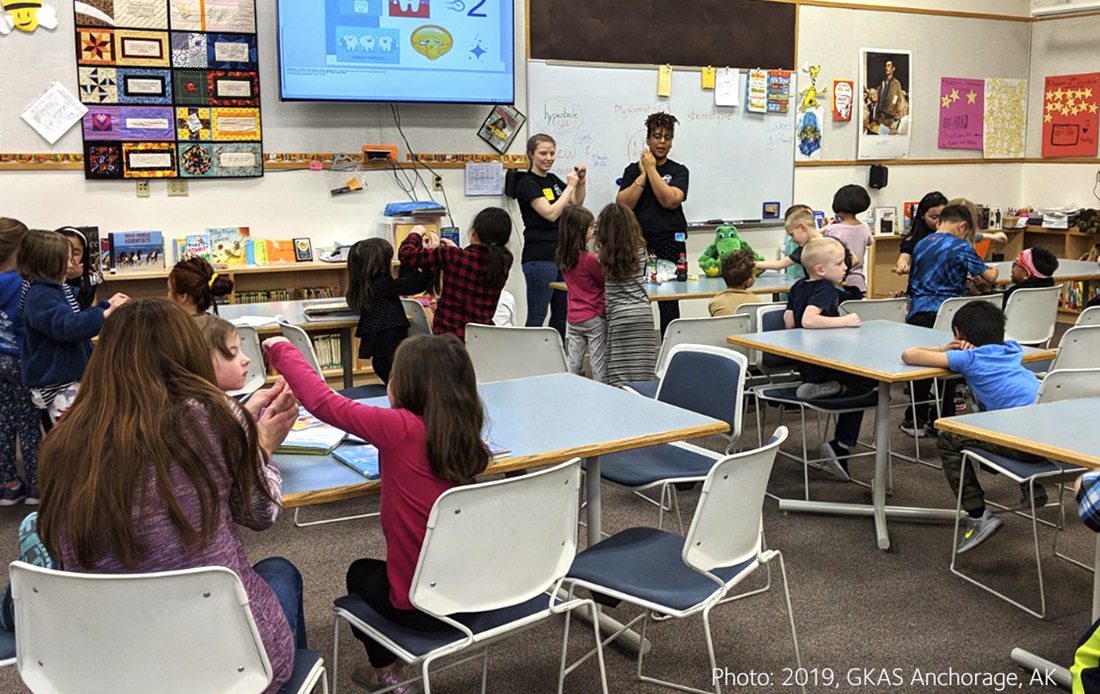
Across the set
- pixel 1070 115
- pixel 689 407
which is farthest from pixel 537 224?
pixel 1070 115

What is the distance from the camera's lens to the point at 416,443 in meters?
2.28

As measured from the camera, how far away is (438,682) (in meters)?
2.89

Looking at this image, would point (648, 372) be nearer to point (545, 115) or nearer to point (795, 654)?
point (795, 654)

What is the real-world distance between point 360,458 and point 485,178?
488cm

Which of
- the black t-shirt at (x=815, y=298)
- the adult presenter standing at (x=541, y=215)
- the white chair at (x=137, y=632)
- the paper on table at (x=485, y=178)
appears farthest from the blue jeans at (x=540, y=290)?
the white chair at (x=137, y=632)

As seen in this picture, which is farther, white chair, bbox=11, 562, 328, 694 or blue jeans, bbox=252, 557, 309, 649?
blue jeans, bbox=252, 557, 309, 649

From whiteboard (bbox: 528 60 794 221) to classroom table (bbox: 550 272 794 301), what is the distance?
173cm

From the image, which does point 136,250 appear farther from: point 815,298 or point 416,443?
point 416,443

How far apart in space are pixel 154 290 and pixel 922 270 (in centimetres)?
446

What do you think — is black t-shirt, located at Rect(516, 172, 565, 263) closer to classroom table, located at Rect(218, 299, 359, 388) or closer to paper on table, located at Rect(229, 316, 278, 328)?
classroom table, located at Rect(218, 299, 359, 388)

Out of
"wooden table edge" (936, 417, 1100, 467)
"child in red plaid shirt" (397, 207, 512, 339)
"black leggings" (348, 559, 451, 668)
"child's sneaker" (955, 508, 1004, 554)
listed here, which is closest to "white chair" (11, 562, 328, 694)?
"black leggings" (348, 559, 451, 668)

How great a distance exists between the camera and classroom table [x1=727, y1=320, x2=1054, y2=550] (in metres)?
3.67

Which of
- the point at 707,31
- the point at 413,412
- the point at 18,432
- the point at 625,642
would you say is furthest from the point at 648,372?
the point at 707,31

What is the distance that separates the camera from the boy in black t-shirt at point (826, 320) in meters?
4.29
